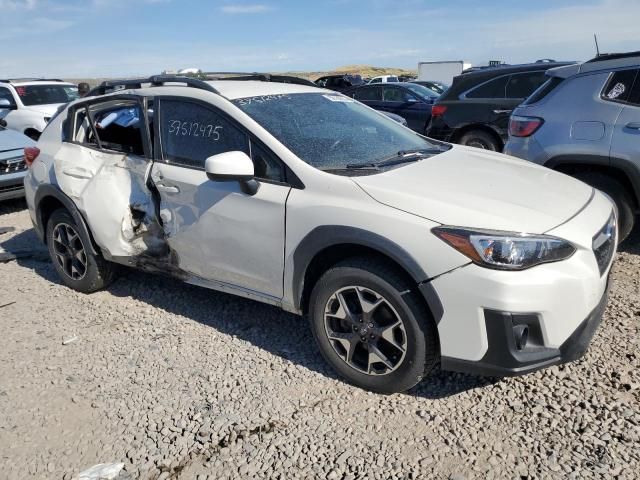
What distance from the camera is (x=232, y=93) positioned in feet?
11.9

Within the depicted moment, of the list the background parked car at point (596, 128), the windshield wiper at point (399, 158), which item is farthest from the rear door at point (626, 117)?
the windshield wiper at point (399, 158)

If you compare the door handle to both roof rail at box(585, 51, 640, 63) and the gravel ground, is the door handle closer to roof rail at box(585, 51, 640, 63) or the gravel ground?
the gravel ground

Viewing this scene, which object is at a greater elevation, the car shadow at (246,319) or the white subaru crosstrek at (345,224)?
the white subaru crosstrek at (345,224)

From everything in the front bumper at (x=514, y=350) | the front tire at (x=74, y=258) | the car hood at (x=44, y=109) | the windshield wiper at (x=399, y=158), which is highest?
the windshield wiper at (x=399, y=158)

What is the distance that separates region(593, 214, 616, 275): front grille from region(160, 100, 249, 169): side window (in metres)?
2.04

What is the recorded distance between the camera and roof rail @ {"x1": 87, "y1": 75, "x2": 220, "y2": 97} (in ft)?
12.3

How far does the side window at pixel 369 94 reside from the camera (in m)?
12.3

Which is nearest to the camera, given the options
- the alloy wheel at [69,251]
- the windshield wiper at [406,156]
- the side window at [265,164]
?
the side window at [265,164]

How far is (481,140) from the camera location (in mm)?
8742

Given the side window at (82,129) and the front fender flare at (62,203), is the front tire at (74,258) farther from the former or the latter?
the side window at (82,129)

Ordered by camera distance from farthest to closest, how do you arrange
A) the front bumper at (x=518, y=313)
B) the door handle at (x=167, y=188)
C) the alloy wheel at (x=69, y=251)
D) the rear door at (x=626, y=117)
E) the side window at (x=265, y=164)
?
1. the alloy wheel at (x=69, y=251)
2. the rear door at (x=626, y=117)
3. the door handle at (x=167, y=188)
4. the side window at (x=265, y=164)
5. the front bumper at (x=518, y=313)

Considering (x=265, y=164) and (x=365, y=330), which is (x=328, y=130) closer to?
(x=265, y=164)

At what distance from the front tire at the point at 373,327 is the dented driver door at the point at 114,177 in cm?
153

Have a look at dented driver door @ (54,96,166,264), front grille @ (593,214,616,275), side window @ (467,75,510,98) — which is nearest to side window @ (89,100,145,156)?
dented driver door @ (54,96,166,264)
